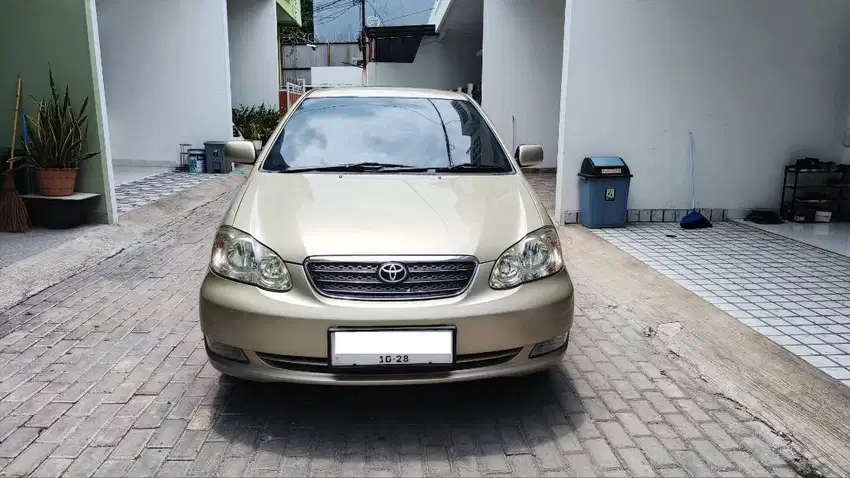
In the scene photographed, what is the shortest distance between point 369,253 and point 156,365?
5.85 feet

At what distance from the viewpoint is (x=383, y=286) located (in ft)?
Answer: 9.08

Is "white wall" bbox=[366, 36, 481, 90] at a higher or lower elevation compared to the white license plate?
higher

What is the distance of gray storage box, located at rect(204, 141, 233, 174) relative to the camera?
40.5 feet

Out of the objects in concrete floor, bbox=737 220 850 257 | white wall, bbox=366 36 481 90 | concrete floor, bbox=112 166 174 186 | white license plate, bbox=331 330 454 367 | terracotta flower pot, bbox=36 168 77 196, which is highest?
white wall, bbox=366 36 481 90

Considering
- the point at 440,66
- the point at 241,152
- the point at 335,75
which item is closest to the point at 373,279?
the point at 241,152

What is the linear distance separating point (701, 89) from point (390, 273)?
21.2ft

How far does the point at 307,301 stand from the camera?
274cm

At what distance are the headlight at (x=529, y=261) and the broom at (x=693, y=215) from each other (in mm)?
5173

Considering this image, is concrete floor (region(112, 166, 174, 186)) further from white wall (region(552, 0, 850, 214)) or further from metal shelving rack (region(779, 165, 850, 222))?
metal shelving rack (region(779, 165, 850, 222))

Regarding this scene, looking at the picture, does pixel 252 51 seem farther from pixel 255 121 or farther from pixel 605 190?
pixel 605 190

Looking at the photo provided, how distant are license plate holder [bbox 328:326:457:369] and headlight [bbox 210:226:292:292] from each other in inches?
14.0

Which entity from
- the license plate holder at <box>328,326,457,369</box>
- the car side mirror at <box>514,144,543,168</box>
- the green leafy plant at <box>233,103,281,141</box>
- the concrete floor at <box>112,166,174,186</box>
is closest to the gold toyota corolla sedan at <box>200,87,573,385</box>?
the license plate holder at <box>328,326,457,369</box>

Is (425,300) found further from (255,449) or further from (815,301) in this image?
(815,301)

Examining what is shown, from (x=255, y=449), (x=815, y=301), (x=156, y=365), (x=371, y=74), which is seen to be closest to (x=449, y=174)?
(x=255, y=449)
